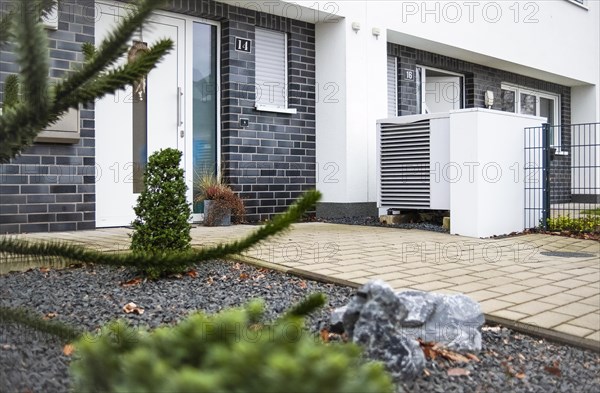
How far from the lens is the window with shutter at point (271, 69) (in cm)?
791

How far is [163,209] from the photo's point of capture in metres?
3.68

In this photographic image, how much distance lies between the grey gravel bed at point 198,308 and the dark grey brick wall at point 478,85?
254 inches

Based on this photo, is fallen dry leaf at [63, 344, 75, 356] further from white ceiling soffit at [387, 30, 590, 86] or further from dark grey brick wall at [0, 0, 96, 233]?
white ceiling soffit at [387, 30, 590, 86]

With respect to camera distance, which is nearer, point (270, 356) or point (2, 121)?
point (270, 356)

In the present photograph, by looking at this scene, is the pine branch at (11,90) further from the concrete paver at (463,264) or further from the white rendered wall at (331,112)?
the white rendered wall at (331,112)

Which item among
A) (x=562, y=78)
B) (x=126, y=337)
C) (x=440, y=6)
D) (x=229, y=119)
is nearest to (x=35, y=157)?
(x=229, y=119)

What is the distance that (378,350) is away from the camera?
218cm

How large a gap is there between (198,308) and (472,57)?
9.05m

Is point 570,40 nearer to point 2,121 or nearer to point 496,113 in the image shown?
point 496,113

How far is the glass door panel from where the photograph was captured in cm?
745

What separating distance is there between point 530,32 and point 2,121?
39.1ft

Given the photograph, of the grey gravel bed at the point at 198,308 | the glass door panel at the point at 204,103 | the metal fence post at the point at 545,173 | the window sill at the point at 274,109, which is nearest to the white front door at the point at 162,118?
the glass door panel at the point at 204,103

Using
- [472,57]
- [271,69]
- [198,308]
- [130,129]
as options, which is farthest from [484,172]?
[472,57]

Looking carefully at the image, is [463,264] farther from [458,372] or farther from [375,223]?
[375,223]
